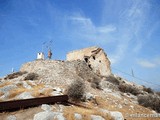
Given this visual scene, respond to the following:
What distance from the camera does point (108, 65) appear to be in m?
37.8

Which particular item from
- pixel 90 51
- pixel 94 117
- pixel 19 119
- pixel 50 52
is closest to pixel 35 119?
pixel 19 119

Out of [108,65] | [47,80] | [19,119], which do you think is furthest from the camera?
[108,65]

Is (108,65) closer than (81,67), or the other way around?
(81,67)

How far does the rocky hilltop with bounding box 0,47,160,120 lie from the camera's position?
11.1 metres

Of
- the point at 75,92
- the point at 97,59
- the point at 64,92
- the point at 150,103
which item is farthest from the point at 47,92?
the point at 97,59

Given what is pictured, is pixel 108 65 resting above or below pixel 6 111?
above

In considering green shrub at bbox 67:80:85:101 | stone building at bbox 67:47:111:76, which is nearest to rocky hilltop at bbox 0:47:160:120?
stone building at bbox 67:47:111:76

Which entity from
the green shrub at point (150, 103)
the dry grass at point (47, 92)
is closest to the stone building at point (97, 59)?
the green shrub at point (150, 103)

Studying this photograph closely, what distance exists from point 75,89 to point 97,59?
1942 centimetres

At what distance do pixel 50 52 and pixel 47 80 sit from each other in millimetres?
9835

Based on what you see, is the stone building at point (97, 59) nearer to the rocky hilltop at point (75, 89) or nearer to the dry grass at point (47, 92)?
the rocky hilltop at point (75, 89)

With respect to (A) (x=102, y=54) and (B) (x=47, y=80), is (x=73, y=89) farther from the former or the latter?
(A) (x=102, y=54)

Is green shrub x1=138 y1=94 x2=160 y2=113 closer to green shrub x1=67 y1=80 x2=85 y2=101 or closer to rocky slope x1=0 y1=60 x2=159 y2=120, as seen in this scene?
rocky slope x1=0 y1=60 x2=159 y2=120

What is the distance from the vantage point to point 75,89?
61.2ft
